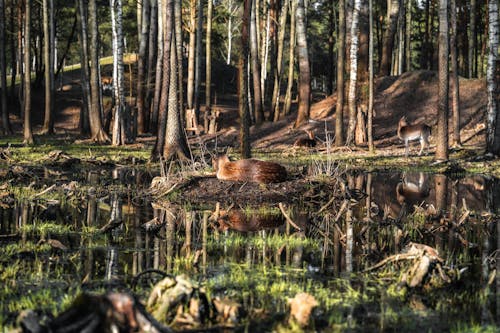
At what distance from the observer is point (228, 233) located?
984 cm

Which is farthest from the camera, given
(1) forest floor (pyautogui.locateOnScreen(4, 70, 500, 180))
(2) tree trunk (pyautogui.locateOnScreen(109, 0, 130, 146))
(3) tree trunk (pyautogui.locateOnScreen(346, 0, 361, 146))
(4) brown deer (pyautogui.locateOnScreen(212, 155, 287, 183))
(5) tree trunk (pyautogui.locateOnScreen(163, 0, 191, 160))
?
(2) tree trunk (pyautogui.locateOnScreen(109, 0, 130, 146))

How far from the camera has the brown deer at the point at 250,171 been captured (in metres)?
13.7

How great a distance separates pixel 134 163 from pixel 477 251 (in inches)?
573

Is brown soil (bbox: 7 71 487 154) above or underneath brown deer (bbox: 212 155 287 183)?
above

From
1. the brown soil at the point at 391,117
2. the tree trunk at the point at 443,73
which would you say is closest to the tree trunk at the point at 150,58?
the brown soil at the point at 391,117

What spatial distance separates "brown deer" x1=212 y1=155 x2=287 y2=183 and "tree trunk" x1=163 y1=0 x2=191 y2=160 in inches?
282

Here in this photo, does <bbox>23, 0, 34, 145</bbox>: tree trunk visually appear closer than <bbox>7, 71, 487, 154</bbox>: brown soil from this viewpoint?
Yes

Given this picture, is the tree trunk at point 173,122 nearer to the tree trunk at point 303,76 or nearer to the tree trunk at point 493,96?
the tree trunk at point 493,96

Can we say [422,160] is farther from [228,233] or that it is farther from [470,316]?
[470,316]

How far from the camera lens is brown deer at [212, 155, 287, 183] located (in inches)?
538

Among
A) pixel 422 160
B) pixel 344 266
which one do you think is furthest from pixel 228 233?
pixel 422 160

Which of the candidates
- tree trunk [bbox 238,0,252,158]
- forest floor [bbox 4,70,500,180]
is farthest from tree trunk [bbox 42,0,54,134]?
tree trunk [bbox 238,0,252,158]

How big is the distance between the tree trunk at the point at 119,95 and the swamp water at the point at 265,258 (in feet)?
53.9

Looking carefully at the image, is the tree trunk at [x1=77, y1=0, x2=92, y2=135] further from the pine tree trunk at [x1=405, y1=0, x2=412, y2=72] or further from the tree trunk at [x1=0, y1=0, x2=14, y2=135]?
the pine tree trunk at [x1=405, y1=0, x2=412, y2=72]
